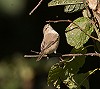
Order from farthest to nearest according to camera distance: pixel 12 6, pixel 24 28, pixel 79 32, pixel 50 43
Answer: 1. pixel 24 28
2. pixel 12 6
3. pixel 50 43
4. pixel 79 32

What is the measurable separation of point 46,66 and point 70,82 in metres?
2.94

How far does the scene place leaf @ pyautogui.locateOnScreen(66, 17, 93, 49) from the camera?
4.88 ft

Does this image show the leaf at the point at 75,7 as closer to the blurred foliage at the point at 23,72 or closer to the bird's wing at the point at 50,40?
the bird's wing at the point at 50,40

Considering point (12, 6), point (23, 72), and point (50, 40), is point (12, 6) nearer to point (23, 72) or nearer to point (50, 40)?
point (23, 72)

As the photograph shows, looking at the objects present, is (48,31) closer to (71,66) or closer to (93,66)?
(93,66)

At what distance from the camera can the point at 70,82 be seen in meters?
1.62

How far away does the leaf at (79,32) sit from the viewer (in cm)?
149

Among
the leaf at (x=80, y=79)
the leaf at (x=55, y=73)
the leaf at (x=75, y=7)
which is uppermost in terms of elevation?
the leaf at (x=75, y=7)

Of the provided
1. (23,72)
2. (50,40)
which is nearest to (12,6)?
(23,72)

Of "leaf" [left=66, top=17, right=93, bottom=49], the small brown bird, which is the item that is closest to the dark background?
the small brown bird

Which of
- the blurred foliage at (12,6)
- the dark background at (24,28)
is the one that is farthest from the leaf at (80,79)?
the dark background at (24,28)

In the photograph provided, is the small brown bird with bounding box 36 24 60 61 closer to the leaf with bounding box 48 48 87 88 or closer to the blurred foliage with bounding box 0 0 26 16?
the leaf with bounding box 48 48 87 88

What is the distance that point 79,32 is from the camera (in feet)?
4.96

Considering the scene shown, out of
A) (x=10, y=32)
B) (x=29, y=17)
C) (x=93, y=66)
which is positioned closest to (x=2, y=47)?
(x=10, y=32)
